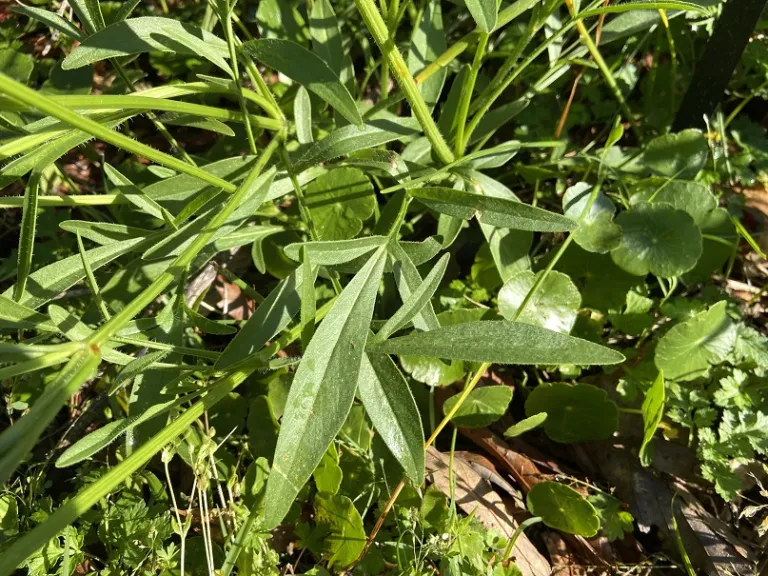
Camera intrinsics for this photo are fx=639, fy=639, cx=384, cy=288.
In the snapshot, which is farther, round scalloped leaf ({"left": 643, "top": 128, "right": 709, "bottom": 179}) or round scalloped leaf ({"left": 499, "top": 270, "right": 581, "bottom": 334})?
round scalloped leaf ({"left": 643, "top": 128, "right": 709, "bottom": 179})

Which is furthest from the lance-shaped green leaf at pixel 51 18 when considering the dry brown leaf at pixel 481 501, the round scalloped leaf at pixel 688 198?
the round scalloped leaf at pixel 688 198

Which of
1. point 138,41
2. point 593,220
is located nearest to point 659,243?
point 593,220

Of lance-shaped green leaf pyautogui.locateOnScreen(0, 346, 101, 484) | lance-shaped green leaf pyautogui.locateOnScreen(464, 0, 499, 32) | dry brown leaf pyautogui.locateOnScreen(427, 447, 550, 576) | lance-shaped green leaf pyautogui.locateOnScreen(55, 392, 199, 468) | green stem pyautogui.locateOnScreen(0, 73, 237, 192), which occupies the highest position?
green stem pyautogui.locateOnScreen(0, 73, 237, 192)

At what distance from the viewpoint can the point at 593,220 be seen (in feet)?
4.58

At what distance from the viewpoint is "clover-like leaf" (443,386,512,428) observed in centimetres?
128

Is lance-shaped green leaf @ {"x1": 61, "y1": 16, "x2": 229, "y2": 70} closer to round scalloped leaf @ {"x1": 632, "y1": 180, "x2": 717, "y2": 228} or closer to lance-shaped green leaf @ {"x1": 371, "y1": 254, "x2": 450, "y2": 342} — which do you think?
lance-shaped green leaf @ {"x1": 371, "y1": 254, "x2": 450, "y2": 342}

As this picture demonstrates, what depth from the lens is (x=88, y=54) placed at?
990 millimetres

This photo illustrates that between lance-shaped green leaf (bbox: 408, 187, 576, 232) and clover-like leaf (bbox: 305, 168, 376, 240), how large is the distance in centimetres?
23

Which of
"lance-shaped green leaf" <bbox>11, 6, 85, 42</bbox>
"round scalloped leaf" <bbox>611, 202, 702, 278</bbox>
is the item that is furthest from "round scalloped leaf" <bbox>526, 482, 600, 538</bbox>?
"lance-shaped green leaf" <bbox>11, 6, 85, 42</bbox>

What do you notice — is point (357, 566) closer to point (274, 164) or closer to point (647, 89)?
point (274, 164)

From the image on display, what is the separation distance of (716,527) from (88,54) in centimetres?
143

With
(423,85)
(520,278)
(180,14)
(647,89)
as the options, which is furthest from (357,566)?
(180,14)

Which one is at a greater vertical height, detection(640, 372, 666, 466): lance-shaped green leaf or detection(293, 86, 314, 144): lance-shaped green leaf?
detection(293, 86, 314, 144): lance-shaped green leaf

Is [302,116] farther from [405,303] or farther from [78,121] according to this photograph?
[78,121]
